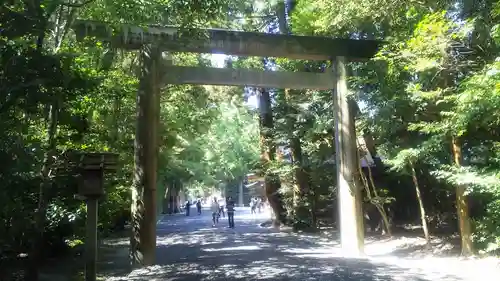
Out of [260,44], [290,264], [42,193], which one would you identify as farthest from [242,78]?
[42,193]

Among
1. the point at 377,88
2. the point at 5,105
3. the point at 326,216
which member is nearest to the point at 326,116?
the point at 377,88

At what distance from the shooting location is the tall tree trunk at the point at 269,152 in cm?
2033

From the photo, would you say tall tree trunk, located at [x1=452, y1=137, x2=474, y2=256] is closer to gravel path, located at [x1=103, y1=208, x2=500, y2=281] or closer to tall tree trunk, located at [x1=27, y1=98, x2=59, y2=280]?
gravel path, located at [x1=103, y1=208, x2=500, y2=281]

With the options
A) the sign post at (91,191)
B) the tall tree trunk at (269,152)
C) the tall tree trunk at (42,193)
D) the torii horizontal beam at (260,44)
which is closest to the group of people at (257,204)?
the tall tree trunk at (269,152)

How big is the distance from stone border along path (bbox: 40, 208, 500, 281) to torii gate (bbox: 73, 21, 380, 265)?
0.91 meters

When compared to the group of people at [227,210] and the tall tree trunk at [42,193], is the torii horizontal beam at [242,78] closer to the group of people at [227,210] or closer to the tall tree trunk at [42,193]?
the tall tree trunk at [42,193]

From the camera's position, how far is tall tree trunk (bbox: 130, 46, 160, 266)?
1062cm

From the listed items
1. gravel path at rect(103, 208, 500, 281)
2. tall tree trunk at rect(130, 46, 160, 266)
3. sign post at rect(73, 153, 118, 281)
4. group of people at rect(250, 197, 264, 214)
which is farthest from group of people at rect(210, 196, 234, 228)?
sign post at rect(73, 153, 118, 281)

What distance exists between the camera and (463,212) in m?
11.0

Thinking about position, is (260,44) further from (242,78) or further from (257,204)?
(257,204)

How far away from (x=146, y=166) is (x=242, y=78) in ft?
10.9

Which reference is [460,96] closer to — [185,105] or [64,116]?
[64,116]

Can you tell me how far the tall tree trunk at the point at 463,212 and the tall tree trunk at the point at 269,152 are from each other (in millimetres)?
9608

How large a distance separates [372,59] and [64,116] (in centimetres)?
764
